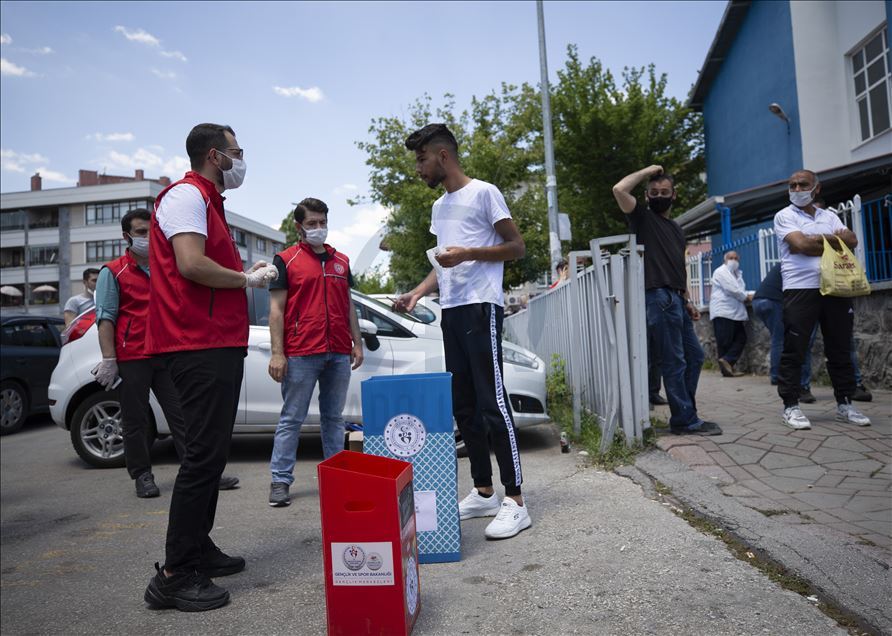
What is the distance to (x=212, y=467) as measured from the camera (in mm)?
2848

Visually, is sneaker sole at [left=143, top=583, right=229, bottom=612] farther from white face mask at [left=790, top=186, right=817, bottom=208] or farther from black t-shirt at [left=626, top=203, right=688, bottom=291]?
white face mask at [left=790, top=186, right=817, bottom=208]

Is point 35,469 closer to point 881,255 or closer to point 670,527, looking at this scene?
point 670,527

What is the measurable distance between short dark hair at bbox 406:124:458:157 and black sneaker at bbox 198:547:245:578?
88.7 inches

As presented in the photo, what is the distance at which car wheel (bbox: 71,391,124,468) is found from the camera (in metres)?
6.11

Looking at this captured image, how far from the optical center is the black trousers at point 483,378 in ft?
11.4

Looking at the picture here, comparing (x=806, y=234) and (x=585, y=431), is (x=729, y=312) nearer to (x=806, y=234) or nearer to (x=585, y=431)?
(x=806, y=234)

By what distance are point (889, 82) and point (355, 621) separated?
1459 centimetres

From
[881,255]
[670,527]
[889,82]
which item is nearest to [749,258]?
[881,255]

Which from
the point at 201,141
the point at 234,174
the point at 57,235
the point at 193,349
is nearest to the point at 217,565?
the point at 193,349

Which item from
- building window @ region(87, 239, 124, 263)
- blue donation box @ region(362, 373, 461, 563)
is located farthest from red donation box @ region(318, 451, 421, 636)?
building window @ region(87, 239, 124, 263)

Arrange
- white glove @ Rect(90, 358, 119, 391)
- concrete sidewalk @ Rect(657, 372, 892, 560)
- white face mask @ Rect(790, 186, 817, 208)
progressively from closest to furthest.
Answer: concrete sidewalk @ Rect(657, 372, 892, 560) → white glove @ Rect(90, 358, 119, 391) → white face mask @ Rect(790, 186, 817, 208)

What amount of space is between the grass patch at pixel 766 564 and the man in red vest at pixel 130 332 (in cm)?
353

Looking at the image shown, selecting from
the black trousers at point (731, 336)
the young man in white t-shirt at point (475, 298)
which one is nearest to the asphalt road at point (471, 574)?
the young man in white t-shirt at point (475, 298)

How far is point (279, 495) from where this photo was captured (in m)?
4.48
